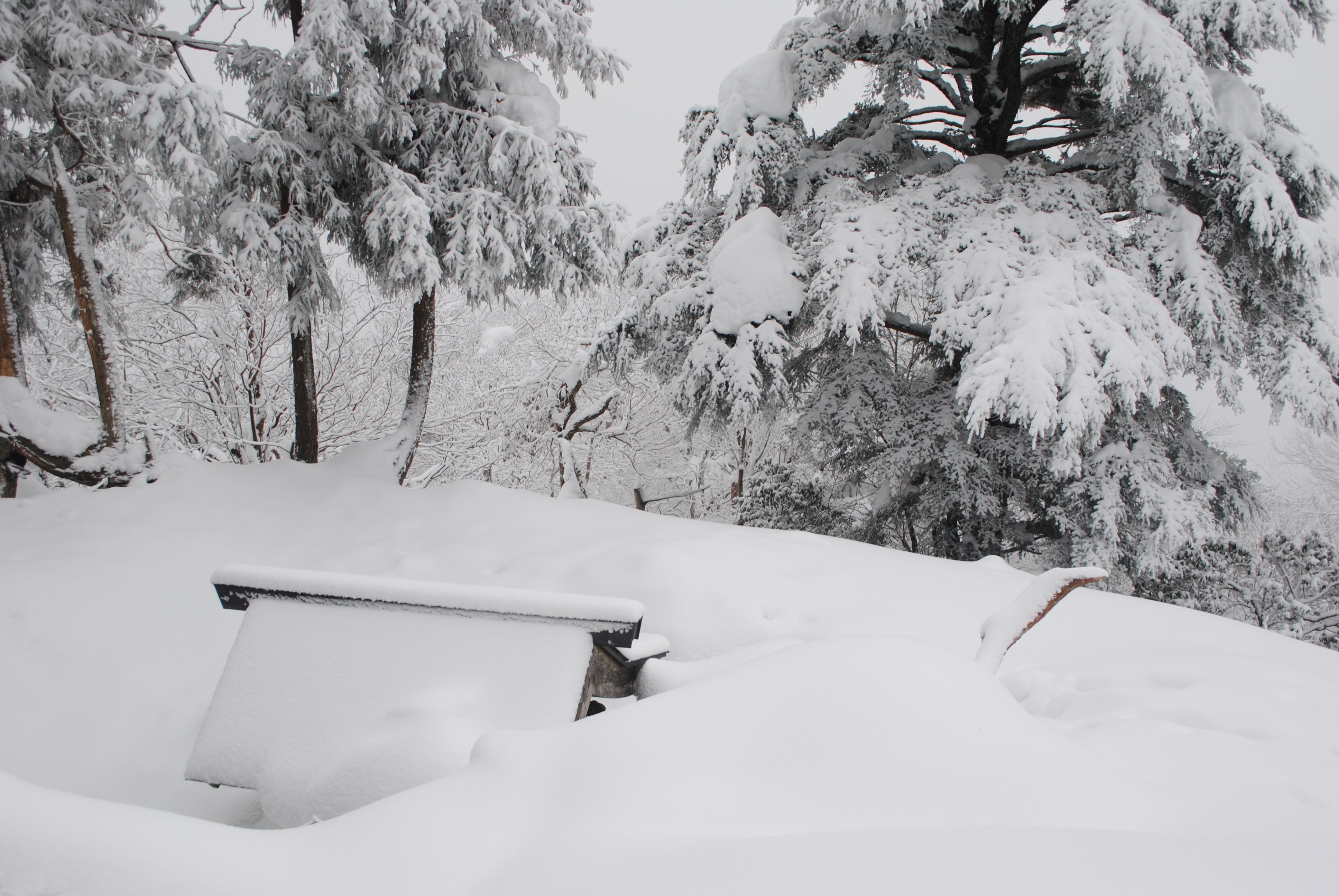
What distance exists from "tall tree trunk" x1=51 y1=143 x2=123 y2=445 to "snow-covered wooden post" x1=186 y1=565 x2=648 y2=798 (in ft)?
15.8

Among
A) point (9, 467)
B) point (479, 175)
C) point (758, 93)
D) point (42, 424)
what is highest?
point (758, 93)

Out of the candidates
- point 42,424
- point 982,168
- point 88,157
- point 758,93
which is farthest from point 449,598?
point 982,168

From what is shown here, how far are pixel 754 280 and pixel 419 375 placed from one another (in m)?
3.84

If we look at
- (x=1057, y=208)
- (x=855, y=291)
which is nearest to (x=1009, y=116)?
(x=1057, y=208)

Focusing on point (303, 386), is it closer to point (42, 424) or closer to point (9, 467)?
point (42, 424)

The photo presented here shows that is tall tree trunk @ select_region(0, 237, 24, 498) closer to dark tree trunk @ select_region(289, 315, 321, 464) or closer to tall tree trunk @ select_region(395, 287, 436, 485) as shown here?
dark tree trunk @ select_region(289, 315, 321, 464)

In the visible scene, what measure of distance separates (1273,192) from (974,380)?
3857 millimetres

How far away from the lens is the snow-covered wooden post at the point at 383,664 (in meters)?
2.15

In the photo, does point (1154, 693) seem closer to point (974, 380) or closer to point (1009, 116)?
point (974, 380)

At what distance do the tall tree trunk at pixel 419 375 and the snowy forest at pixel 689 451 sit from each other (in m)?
0.06

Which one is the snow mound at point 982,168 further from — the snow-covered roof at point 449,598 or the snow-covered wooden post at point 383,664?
the snow-covered wooden post at point 383,664

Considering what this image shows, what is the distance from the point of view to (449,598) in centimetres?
227

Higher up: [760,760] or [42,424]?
[760,760]

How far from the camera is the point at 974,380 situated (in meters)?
5.96
